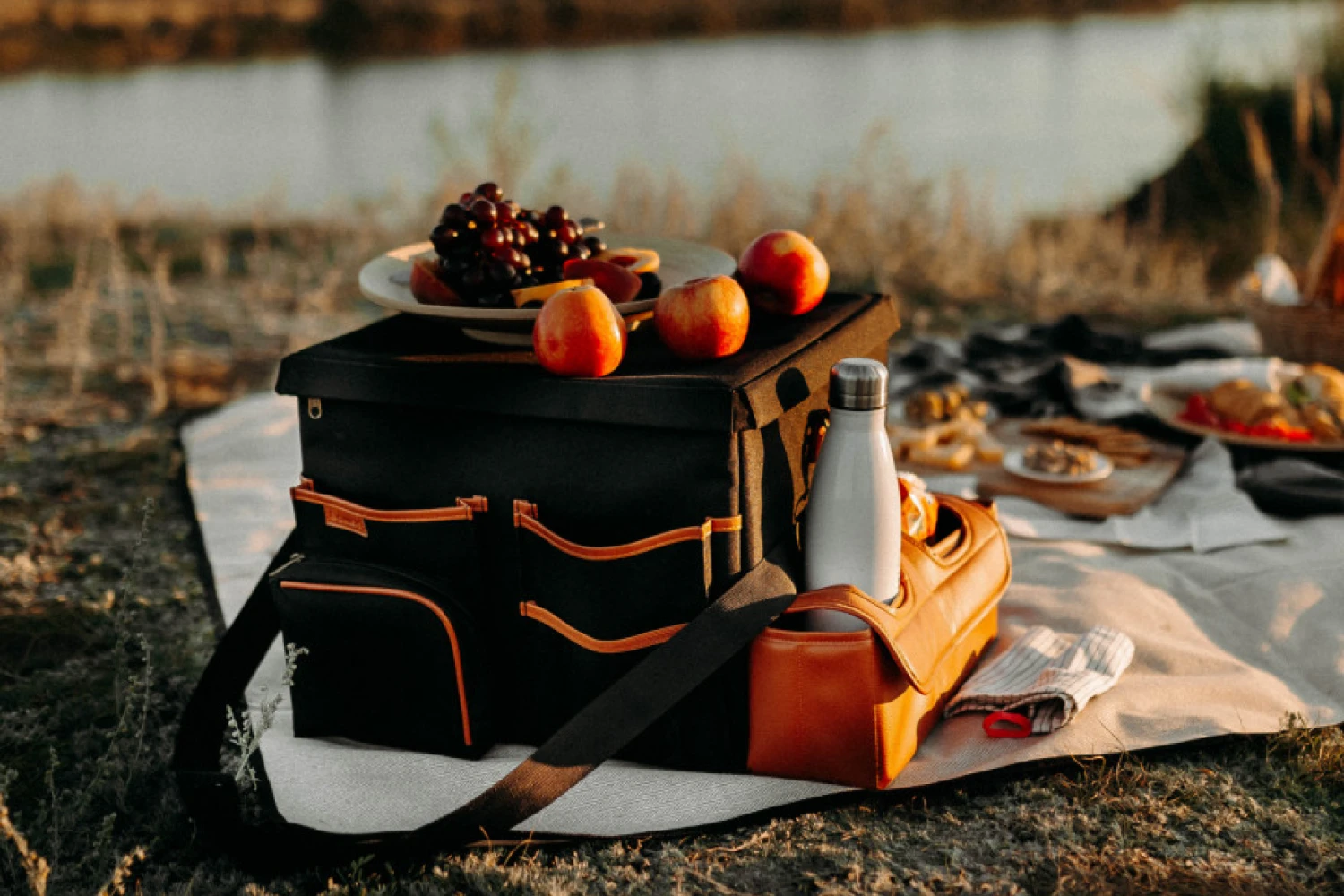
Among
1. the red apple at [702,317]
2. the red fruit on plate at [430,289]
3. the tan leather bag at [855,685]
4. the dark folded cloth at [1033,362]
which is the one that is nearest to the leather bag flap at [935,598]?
the tan leather bag at [855,685]

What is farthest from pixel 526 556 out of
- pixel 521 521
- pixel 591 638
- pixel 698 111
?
pixel 698 111

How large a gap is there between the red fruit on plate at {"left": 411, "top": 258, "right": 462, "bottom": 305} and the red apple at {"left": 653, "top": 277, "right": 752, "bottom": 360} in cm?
40

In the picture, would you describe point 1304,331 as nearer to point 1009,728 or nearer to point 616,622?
point 1009,728

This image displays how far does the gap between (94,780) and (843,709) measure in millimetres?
1219

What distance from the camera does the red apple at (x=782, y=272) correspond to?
2191 mm

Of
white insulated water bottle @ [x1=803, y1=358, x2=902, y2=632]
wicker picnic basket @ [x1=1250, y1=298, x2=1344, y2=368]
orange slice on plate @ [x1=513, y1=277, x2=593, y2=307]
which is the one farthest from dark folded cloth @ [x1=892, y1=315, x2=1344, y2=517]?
orange slice on plate @ [x1=513, y1=277, x2=593, y2=307]

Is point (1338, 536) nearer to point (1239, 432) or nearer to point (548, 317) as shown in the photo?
point (1239, 432)

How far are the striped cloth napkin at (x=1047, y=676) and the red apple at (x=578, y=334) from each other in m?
0.95

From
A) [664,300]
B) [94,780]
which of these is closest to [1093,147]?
[664,300]

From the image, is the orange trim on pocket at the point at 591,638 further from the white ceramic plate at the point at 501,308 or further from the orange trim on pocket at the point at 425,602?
the white ceramic plate at the point at 501,308

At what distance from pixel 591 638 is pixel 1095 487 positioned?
1.77 meters

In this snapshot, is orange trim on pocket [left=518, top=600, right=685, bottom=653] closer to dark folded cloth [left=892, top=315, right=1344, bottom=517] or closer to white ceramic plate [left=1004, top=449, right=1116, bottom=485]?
white ceramic plate [left=1004, top=449, right=1116, bottom=485]

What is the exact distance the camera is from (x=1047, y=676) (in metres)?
2.18

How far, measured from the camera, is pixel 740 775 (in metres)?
2.03
